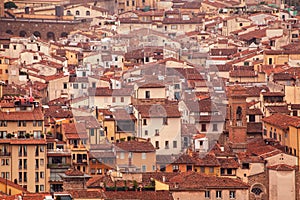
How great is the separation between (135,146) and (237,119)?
5617 millimetres

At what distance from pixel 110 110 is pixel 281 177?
886cm

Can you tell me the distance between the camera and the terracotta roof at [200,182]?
48250 mm

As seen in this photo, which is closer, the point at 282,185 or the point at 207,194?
the point at 207,194

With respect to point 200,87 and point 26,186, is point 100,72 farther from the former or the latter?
point 26,186

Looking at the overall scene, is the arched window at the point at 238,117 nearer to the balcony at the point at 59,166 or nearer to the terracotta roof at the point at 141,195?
the balcony at the point at 59,166

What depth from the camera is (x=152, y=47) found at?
277 ft

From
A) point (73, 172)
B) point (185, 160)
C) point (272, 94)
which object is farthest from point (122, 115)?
point (73, 172)

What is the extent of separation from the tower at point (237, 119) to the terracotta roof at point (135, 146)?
359cm

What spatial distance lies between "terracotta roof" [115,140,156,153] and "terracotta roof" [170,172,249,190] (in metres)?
3.14


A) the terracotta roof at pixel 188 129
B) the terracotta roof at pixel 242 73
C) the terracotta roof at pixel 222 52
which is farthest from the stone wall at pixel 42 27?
the terracotta roof at pixel 188 129

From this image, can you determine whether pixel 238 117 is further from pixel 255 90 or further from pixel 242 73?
pixel 242 73

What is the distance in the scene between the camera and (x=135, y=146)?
53.2 metres

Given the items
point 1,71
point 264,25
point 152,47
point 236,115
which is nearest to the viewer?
point 236,115

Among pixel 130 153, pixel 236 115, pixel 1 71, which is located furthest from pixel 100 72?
pixel 130 153
